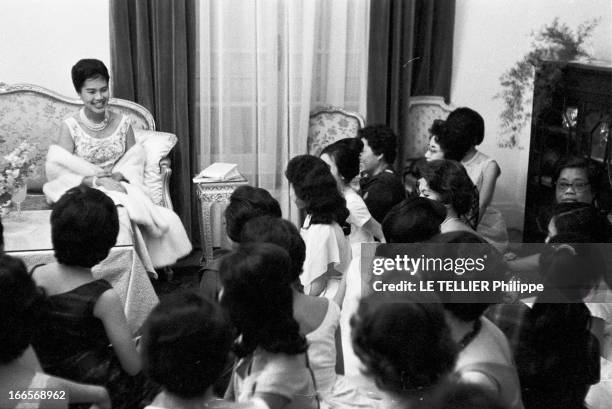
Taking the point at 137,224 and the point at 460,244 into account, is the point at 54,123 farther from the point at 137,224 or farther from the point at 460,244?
the point at 460,244

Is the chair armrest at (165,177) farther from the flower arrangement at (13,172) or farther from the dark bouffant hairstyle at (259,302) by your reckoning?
the dark bouffant hairstyle at (259,302)

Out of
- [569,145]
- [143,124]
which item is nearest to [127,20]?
[143,124]

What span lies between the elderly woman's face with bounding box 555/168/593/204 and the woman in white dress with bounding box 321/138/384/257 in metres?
0.84

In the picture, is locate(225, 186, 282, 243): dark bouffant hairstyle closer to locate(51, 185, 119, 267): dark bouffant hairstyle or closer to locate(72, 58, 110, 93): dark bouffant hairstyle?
locate(51, 185, 119, 267): dark bouffant hairstyle

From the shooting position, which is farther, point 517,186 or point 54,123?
point 517,186

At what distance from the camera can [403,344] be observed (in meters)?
1.18

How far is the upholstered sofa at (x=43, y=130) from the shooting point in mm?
3902

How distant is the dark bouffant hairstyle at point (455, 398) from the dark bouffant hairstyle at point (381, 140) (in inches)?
83.4

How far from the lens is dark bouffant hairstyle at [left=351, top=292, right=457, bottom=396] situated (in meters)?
1.18

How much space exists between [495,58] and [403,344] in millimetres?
3795

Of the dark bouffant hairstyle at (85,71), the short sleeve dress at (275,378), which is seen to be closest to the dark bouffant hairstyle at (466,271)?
the short sleeve dress at (275,378)

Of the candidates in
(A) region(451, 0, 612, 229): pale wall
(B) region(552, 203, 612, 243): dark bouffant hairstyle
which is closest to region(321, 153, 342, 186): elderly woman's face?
(B) region(552, 203, 612, 243): dark bouffant hairstyle

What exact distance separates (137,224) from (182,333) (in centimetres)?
237

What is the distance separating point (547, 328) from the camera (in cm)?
161
